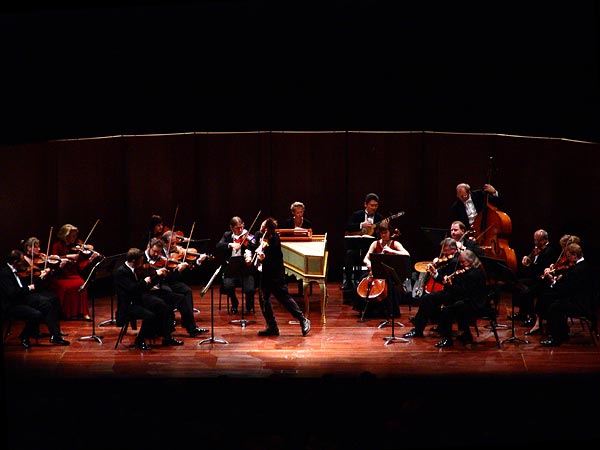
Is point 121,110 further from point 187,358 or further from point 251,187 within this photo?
point 187,358

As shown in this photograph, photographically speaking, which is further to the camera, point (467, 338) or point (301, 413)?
point (467, 338)

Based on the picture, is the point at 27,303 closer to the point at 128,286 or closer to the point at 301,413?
the point at 128,286

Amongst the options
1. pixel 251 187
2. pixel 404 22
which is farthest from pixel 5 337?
pixel 404 22

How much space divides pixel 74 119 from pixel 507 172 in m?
5.79

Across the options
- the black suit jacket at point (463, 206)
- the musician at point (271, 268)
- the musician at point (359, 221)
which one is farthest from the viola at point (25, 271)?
the black suit jacket at point (463, 206)

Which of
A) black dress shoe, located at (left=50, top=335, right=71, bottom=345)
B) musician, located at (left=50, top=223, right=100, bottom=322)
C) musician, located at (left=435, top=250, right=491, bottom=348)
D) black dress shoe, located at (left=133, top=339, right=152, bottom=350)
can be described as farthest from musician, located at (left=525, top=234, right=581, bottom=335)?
black dress shoe, located at (left=50, top=335, right=71, bottom=345)

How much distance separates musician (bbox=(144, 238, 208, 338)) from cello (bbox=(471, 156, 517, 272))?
3.63m

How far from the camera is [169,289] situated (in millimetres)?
11039

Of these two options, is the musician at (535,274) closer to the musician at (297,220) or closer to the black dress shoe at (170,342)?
the musician at (297,220)

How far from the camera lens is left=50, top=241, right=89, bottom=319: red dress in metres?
11.7

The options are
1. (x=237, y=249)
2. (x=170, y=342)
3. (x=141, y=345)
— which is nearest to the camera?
(x=141, y=345)

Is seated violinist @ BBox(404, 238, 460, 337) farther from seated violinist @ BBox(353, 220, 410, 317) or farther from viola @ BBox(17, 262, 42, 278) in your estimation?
viola @ BBox(17, 262, 42, 278)

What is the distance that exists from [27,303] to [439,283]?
15.3 feet

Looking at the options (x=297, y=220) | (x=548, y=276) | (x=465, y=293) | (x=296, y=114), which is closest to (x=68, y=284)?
(x=297, y=220)
